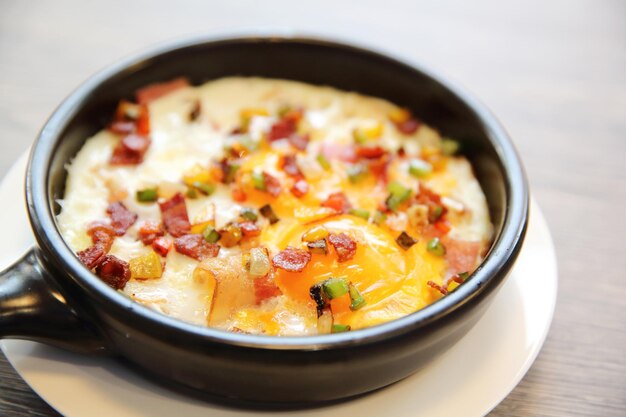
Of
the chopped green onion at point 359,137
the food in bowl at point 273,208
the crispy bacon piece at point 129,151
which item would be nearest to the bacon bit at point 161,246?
the food in bowl at point 273,208

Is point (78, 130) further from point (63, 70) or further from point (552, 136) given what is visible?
point (552, 136)

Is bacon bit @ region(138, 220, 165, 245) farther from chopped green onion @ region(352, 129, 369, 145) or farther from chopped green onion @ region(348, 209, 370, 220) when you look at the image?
chopped green onion @ region(352, 129, 369, 145)

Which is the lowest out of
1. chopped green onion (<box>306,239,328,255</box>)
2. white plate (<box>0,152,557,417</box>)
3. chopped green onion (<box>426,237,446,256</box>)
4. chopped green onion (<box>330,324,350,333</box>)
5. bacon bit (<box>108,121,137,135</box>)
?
white plate (<box>0,152,557,417</box>)

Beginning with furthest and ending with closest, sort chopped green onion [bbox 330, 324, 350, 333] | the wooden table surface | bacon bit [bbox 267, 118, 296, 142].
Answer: bacon bit [bbox 267, 118, 296, 142], the wooden table surface, chopped green onion [bbox 330, 324, 350, 333]

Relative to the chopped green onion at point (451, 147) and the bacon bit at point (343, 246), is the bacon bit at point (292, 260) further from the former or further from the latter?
the chopped green onion at point (451, 147)

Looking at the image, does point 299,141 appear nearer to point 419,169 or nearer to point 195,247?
point 419,169

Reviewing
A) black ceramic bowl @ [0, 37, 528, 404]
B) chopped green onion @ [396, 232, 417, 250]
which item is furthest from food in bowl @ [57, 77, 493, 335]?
black ceramic bowl @ [0, 37, 528, 404]
